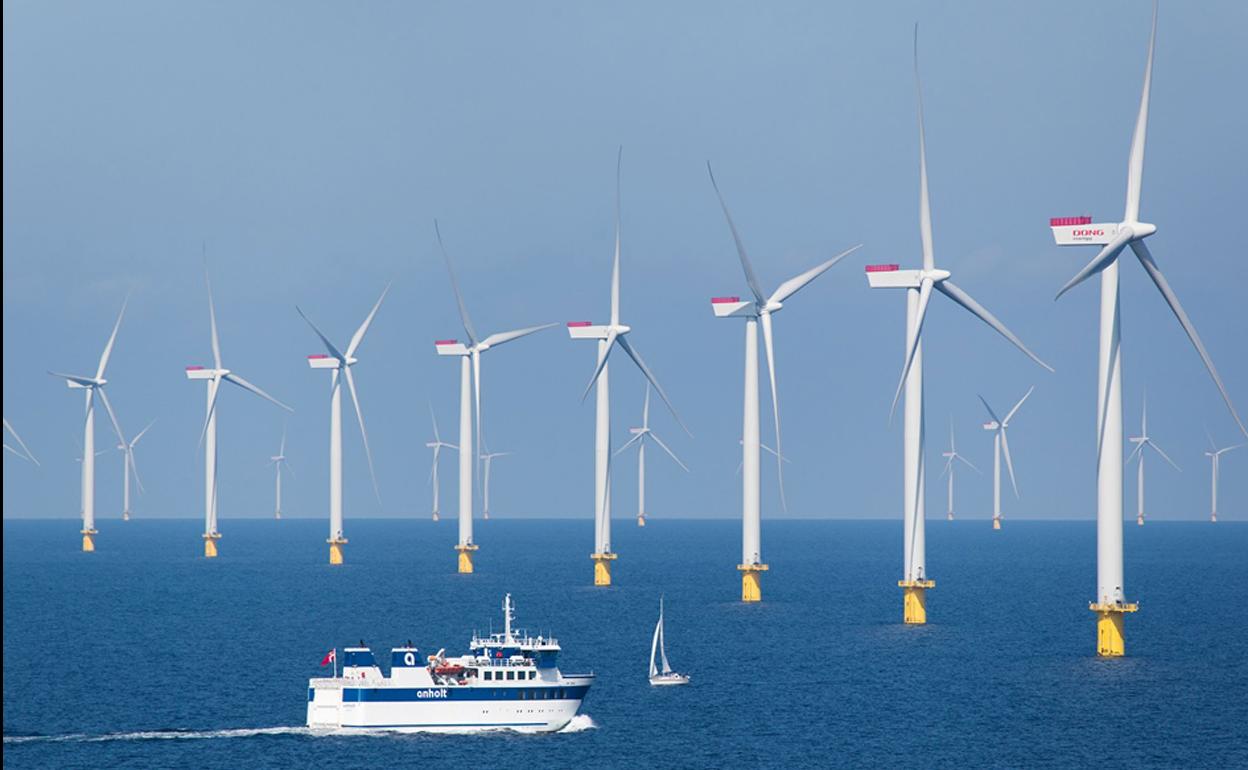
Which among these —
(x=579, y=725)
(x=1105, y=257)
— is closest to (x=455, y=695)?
(x=579, y=725)

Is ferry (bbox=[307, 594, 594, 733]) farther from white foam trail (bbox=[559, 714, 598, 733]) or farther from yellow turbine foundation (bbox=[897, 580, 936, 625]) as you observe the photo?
yellow turbine foundation (bbox=[897, 580, 936, 625])

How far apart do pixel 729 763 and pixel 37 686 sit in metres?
62.2

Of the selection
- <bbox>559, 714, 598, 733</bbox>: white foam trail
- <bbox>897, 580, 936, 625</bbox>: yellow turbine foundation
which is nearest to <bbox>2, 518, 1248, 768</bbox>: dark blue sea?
<bbox>559, 714, 598, 733</bbox>: white foam trail

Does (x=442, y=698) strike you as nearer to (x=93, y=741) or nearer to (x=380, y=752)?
(x=380, y=752)

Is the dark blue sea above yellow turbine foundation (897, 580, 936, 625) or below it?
below

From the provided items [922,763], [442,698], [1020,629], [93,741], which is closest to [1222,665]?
[1020,629]

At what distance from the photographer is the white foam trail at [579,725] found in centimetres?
10281

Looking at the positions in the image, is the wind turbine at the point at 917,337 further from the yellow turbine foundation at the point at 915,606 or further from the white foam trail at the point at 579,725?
the white foam trail at the point at 579,725

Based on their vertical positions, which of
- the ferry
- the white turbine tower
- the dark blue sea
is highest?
the white turbine tower

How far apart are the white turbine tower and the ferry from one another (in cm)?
4389

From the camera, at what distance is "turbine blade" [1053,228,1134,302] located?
115m

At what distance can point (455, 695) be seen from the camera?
101m

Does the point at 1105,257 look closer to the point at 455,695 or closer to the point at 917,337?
the point at 917,337

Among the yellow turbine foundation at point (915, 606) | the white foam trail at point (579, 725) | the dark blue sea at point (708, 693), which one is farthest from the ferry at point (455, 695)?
the yellow turbine foundation at point (915, 606)
